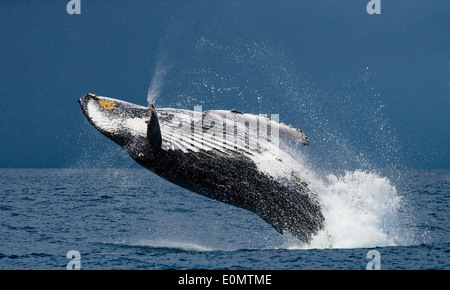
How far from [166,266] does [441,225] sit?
1419 cm

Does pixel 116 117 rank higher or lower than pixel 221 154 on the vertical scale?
higher

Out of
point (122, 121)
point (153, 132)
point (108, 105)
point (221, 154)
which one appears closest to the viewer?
point (153, 132)

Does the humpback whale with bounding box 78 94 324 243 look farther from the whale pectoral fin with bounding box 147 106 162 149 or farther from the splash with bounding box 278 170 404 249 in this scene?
the splash with bounding box 278 170 404 249

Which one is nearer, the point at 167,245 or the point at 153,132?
the point at 153,132

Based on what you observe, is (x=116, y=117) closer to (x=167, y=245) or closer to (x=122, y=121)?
(x=122, y=121)

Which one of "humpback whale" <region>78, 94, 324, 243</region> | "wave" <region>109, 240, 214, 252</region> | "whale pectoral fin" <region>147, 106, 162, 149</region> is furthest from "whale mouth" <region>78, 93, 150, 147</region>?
"wave" <region>109, 240, 214, 252</region>

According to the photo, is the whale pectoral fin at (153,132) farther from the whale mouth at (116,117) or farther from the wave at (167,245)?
the wave at (167,245)

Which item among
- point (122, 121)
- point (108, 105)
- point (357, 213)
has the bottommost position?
point (357, 213)

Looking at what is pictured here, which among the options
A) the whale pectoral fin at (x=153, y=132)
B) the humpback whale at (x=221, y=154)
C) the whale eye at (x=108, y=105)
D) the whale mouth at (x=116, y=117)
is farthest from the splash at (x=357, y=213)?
the whale eye at (x=108, y=105)

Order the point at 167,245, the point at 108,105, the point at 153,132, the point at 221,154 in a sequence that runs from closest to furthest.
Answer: the point at 153,132 → the point at 221,154 → the point at 108,105 → the point at 167,245

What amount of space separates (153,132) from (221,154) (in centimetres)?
161

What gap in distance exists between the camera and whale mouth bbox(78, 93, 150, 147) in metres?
11.1

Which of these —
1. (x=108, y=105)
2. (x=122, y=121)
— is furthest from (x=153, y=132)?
(x=108, y=105)

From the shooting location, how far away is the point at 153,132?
33.6 ft
